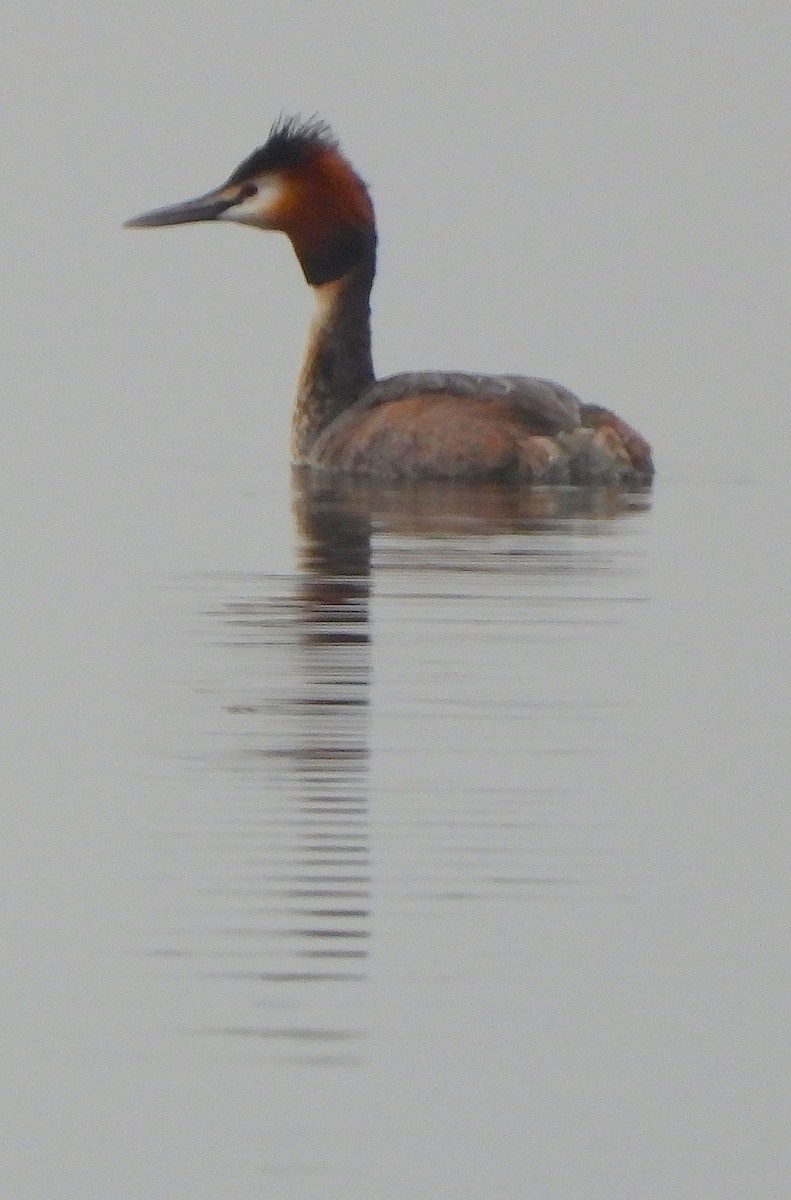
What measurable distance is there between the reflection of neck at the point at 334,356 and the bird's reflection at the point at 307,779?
99.4 inches

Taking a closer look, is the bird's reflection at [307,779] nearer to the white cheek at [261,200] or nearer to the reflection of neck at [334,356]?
the reflection of neck at [334,356]

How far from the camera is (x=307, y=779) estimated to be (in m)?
4.91

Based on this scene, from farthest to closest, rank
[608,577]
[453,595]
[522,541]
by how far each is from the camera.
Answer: [522,541], [608,577], [453,595]

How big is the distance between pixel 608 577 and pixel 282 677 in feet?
6.03

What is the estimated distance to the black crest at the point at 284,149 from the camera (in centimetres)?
1133

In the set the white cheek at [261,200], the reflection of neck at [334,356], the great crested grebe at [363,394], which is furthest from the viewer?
the white cheek at [261,200]

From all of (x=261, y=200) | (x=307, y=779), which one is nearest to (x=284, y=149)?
(x=261, y=200)

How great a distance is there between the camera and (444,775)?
4.91 meters

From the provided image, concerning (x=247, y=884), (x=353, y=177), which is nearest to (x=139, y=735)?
(x=247, y=884)

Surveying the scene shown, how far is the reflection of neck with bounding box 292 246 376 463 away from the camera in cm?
1120

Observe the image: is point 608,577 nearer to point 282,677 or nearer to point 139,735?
point 282,677

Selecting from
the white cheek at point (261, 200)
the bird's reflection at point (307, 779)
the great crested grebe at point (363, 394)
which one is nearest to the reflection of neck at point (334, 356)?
the great crested grebe at point (363, 394)

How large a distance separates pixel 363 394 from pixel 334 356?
0.35 metres

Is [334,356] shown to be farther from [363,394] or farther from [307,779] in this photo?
[307,779]
